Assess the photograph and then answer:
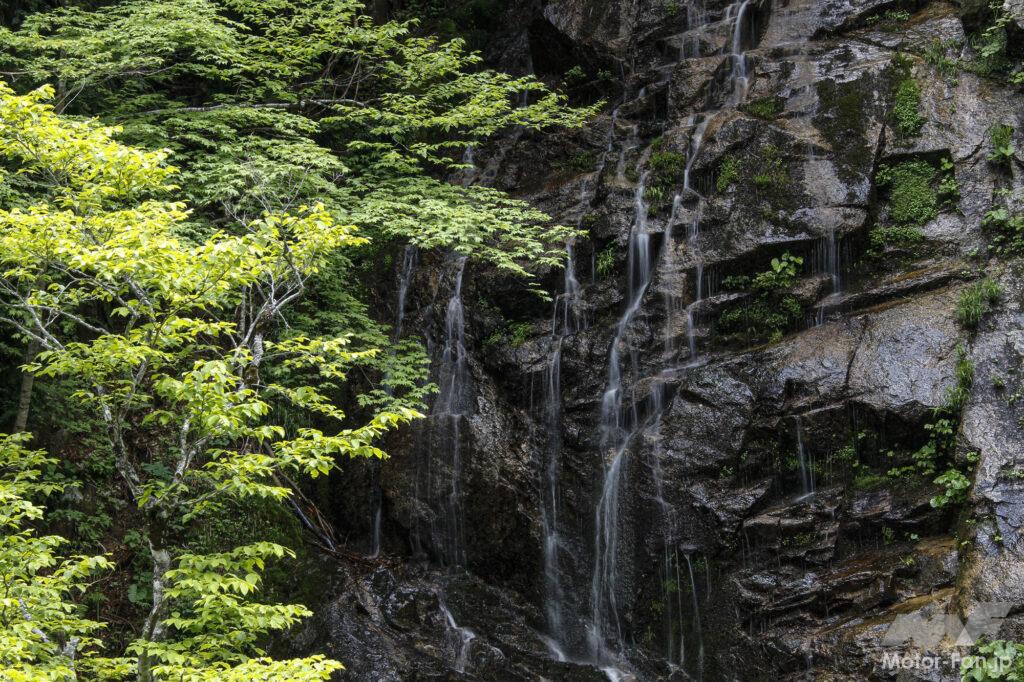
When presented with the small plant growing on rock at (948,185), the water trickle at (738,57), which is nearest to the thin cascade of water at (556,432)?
the water trickle at (738,57)

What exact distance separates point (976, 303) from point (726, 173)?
4.10 meters

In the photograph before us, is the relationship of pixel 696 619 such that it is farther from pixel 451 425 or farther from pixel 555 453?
pixel 451 425

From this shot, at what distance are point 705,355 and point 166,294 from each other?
7.62m

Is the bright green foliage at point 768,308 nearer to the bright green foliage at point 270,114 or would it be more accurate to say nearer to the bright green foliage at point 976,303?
the bright green foliage at point 976,303

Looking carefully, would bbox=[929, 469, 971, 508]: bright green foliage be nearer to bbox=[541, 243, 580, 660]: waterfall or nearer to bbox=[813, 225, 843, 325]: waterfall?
bbox=[813, 225, 843, 325]: waterfall

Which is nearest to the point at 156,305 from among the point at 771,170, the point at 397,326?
the point at 397,326

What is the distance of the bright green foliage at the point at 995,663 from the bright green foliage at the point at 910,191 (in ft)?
19.9

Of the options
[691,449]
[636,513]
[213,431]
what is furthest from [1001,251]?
[213,431]

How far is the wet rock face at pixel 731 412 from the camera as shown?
902 cm

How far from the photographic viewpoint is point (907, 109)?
1194 cm

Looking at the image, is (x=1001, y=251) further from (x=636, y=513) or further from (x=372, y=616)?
(x=372, y=616)

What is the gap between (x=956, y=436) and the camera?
29.7 feet

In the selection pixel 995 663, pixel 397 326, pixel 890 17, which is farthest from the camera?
pixel 890 17

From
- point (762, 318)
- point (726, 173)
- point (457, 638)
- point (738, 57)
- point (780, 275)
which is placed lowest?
point (457, 638)
